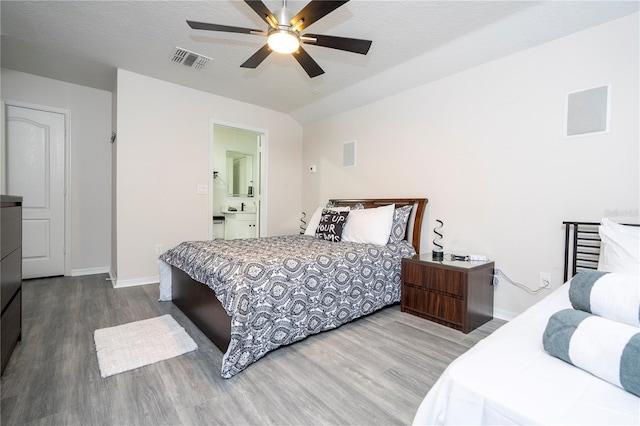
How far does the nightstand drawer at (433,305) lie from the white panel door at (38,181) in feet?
15.2

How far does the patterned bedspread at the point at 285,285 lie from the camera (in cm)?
184

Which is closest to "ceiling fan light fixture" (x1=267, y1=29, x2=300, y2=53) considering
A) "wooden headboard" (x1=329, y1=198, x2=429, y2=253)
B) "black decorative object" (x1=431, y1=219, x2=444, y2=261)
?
"wooden headboard" (x1=329, y1=198, x2=429, y2=253)

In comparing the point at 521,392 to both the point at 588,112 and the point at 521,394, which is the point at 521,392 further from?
the point at 588,112

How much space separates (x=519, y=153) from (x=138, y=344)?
352cm

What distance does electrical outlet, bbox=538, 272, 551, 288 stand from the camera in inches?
96.8

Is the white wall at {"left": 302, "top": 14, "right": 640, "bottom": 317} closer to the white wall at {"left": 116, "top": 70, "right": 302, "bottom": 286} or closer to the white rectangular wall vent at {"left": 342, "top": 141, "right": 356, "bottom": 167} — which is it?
the white rectangular wall vent at {"left": 342, "top": 141, "right": 356, "bottom": 167}

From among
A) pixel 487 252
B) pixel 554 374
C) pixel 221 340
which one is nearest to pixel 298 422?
pixel 221 340

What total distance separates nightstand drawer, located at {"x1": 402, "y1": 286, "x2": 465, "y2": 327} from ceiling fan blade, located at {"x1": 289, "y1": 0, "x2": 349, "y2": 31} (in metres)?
2.36

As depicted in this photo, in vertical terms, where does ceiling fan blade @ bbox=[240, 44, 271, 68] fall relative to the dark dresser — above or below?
above

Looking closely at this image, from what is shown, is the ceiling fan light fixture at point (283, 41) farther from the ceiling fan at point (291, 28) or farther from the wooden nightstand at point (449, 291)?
the wooden nightstand at point (449, 291)

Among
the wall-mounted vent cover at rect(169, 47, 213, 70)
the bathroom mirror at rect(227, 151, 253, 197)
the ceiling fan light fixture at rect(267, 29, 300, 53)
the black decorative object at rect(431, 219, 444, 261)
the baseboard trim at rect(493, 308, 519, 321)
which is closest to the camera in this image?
the ceiling fan light fixture at rect(267, 29, 300, 53)

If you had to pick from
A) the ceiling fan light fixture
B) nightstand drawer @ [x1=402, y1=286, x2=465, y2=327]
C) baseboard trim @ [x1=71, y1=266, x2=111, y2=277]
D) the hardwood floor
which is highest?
the ceiling fan light fixture

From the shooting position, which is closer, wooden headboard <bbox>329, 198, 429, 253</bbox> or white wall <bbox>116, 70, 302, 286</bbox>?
wooden headboard <bbox>329, 198, 429, 253</bbox>

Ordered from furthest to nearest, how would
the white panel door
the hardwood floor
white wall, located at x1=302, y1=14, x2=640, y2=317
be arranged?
the white panel door
white wall, located at x1=302, y1=14, x2=640, y2=317
the hardwood floor
